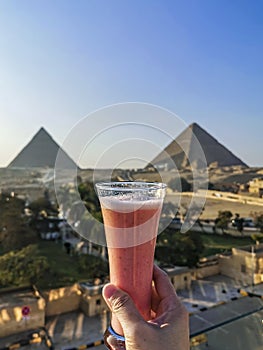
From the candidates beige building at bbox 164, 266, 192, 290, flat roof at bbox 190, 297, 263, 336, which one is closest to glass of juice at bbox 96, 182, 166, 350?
flat roof at bbox 190, 297, 263, 336

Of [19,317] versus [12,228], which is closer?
[19,317]

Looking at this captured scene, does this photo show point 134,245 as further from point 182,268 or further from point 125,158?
point 182,268

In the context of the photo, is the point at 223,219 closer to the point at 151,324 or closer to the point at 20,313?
the point at 20,313

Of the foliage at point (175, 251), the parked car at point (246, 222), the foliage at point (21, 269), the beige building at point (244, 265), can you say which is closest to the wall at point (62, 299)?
the foliage at point (21, 269)

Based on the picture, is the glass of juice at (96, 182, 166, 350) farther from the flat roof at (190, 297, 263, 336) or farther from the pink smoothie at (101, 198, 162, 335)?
the flat roof at (190, 297, 263, 336)

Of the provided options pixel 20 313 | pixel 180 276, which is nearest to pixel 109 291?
pixel 20 313

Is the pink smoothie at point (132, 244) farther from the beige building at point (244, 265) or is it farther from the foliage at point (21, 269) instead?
the beige building at point (244, 265)
